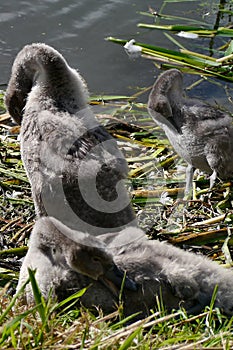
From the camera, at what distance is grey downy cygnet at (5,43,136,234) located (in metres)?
4.80

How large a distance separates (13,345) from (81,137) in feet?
6.61

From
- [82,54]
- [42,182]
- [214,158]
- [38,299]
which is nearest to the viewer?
[38,299]

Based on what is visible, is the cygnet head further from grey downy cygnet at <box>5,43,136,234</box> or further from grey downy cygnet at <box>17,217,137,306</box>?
grey downy cygnet at <box>17,217,137,306</box>

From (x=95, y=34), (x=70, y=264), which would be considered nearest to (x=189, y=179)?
(x=70, y=264)

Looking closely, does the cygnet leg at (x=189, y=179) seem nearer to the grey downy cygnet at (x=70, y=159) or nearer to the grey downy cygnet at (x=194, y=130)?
the grey downy cygnet at (x=194, y=130)

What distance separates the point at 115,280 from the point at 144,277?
17 centimetres

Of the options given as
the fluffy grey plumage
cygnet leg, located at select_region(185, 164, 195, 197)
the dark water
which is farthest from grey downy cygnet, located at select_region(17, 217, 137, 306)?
the dark water

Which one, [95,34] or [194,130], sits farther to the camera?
[95,34]

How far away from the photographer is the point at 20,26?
32.4ft

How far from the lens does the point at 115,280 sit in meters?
4.14

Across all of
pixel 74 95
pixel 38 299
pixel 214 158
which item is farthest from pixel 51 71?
pixel 38 299

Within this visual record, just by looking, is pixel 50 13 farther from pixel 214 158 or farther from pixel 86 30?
pixel 214 158

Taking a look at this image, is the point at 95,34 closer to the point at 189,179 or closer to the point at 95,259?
the point at 189,179

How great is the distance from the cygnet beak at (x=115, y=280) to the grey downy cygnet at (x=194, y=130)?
197cm
